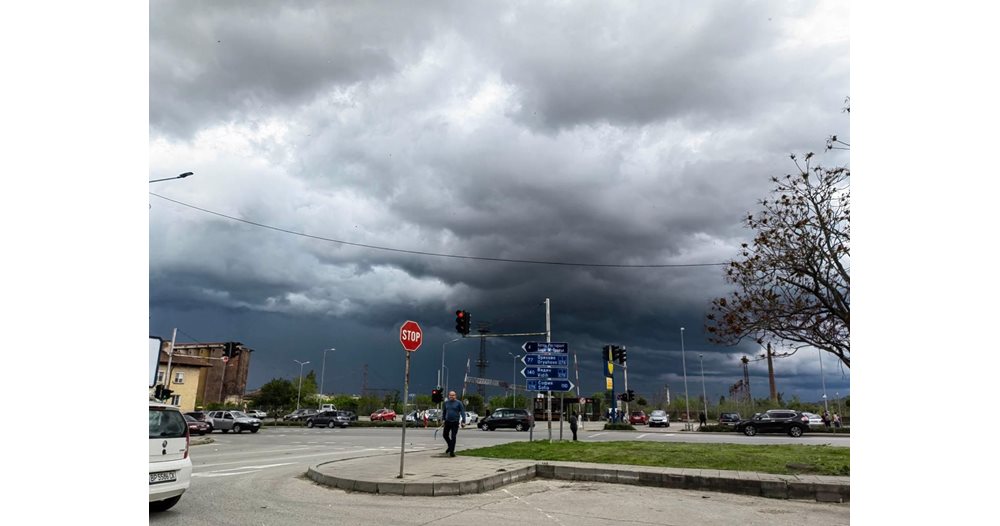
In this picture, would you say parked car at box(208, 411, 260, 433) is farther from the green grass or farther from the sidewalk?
the sidewalk

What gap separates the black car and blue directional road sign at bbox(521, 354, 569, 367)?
68.0 ft

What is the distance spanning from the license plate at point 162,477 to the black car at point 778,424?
34488 mm

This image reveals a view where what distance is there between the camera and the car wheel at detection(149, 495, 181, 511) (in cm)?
794

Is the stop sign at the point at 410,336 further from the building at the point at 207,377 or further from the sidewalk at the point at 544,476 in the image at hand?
the building at the point at 207,377

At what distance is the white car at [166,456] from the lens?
749 cm

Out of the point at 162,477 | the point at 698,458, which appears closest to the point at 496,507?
the point at 162,477

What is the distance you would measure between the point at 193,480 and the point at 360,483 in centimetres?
388

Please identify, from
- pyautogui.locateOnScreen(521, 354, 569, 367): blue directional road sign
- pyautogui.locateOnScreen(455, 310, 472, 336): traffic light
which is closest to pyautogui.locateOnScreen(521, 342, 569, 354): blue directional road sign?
pyautogui.locateOnScreen(521, 354, 569, 367): blue directional road sign

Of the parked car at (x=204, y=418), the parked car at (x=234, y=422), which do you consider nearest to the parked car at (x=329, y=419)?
the parked car at (x=234, y=422)

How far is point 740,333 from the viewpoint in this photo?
1410cm

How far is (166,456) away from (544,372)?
1410cm

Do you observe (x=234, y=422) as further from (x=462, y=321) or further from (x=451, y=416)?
(x=451, y=416)

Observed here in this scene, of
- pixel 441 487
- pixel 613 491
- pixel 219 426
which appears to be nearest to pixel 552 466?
pixel 613 491

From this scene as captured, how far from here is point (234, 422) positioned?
39750 mm
